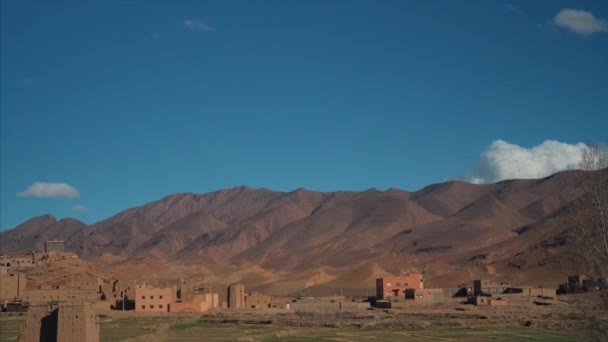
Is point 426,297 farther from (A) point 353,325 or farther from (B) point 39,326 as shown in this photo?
(B) point 39,326

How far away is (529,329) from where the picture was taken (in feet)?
190

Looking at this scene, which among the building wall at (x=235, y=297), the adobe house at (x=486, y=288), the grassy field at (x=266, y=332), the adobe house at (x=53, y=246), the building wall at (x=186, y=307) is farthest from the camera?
the adobe house at (x=53, y=246)

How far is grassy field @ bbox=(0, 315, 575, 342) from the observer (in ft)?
169

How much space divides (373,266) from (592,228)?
120 meters

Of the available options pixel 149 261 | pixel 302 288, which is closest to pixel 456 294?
pixel 302 288

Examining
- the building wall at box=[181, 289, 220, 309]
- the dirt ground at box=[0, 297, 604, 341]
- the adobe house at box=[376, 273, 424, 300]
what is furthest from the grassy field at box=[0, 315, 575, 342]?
the adobe house at box=[376, 273, 424, 300]

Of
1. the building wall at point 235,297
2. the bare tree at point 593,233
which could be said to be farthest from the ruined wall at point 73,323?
the building wall at point 235,297

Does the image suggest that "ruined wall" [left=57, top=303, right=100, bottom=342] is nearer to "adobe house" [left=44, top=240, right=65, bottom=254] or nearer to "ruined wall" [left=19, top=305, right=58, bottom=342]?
"ruined wall" [left=19, top=305, right=58, bottom=342]

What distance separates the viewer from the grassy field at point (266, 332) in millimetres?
51438

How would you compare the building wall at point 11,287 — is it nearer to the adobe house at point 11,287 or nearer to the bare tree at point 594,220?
the adobe house at point 11,287

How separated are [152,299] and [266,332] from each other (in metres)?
21.9

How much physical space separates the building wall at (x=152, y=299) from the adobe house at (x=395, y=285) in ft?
92.4

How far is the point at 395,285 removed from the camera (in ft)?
321

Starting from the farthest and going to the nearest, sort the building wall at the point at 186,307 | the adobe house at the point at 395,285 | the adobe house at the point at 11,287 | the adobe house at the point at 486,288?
the adobe house at the point at 395,285 < the adobe house at the point at 486,288 < the adobe house at the point at 11,287 < the building wall at the point at 186,307
